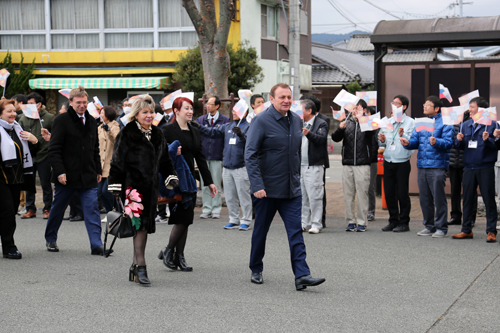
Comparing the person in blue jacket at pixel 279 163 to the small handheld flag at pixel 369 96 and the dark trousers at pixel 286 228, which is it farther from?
the small handheld flag at pixel 369 96

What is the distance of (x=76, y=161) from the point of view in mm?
7992

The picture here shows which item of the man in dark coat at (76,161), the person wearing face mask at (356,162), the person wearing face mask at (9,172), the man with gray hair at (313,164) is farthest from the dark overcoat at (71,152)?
the person wearing face mask at (356,162)

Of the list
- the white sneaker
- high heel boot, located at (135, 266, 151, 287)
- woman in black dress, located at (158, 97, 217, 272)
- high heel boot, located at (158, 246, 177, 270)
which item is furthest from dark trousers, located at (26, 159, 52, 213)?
high heel boot, located at (135, 266, 151, 287)

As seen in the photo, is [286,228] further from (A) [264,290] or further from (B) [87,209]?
(B) [87,209]

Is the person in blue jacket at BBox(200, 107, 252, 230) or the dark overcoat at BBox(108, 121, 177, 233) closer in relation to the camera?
the dark overcoat at BBox(108, 121, 177, 233)

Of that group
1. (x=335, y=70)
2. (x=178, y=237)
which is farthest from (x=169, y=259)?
(x=335, y=70)

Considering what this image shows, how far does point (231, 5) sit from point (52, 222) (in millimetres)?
7198

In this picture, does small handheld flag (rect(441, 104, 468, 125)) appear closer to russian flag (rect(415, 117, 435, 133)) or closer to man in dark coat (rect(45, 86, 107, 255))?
russian flag (rect(415, 117, 435, 133))

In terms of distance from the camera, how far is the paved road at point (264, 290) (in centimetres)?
511

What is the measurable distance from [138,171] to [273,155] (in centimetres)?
132

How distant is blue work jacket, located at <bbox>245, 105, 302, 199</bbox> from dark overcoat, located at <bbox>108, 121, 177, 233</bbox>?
3.15 feet

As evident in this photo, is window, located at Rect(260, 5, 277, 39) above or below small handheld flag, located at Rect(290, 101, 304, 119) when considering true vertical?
above

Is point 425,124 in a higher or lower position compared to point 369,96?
lower

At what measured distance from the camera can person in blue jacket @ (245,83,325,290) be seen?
20.5 ft
